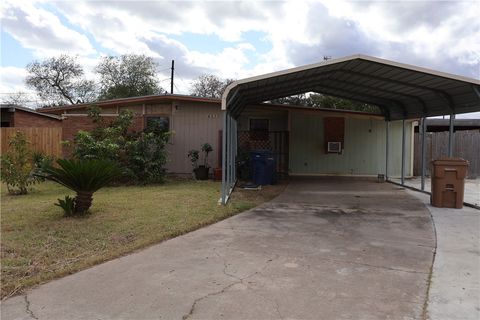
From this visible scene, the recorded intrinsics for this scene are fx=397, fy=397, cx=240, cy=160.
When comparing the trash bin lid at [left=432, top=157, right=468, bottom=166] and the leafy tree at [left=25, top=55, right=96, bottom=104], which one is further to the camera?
the leafy tree at [left=25, top=55, right=96, bottom=104]

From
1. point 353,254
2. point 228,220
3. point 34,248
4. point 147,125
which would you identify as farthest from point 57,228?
point 147,125

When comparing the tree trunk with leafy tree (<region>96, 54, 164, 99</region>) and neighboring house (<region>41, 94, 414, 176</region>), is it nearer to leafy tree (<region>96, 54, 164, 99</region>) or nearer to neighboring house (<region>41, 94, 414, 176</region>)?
neighboring house (<region>41, 94, 414, 176</region>)

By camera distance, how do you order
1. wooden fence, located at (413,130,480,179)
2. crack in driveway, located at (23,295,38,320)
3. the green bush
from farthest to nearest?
wooden fence, located at (413,130,480,179)
the green bush
crack in driveway, located at (23,295,38,320)

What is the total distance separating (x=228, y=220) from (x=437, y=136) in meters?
12.8

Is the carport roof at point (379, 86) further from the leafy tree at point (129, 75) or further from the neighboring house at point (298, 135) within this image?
the leafy tree at point (129, 75)

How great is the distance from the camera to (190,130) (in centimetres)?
1381

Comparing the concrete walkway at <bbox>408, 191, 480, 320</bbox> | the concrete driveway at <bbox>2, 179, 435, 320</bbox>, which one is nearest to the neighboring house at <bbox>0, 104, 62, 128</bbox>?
the concrete driveway at <bbox>2, 179, 435, 320</bbox>

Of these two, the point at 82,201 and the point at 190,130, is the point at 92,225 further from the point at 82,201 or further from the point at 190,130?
Result: the point at 190,130

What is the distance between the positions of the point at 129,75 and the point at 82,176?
111ft

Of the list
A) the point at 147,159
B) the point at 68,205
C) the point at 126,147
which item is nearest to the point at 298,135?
the point at 147,159

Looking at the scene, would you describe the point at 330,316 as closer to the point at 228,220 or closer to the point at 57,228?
the point at 228,220

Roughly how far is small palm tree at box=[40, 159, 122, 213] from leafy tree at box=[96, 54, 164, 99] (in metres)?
31.2

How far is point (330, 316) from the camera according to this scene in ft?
10.6

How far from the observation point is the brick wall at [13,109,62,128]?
59.1ft
